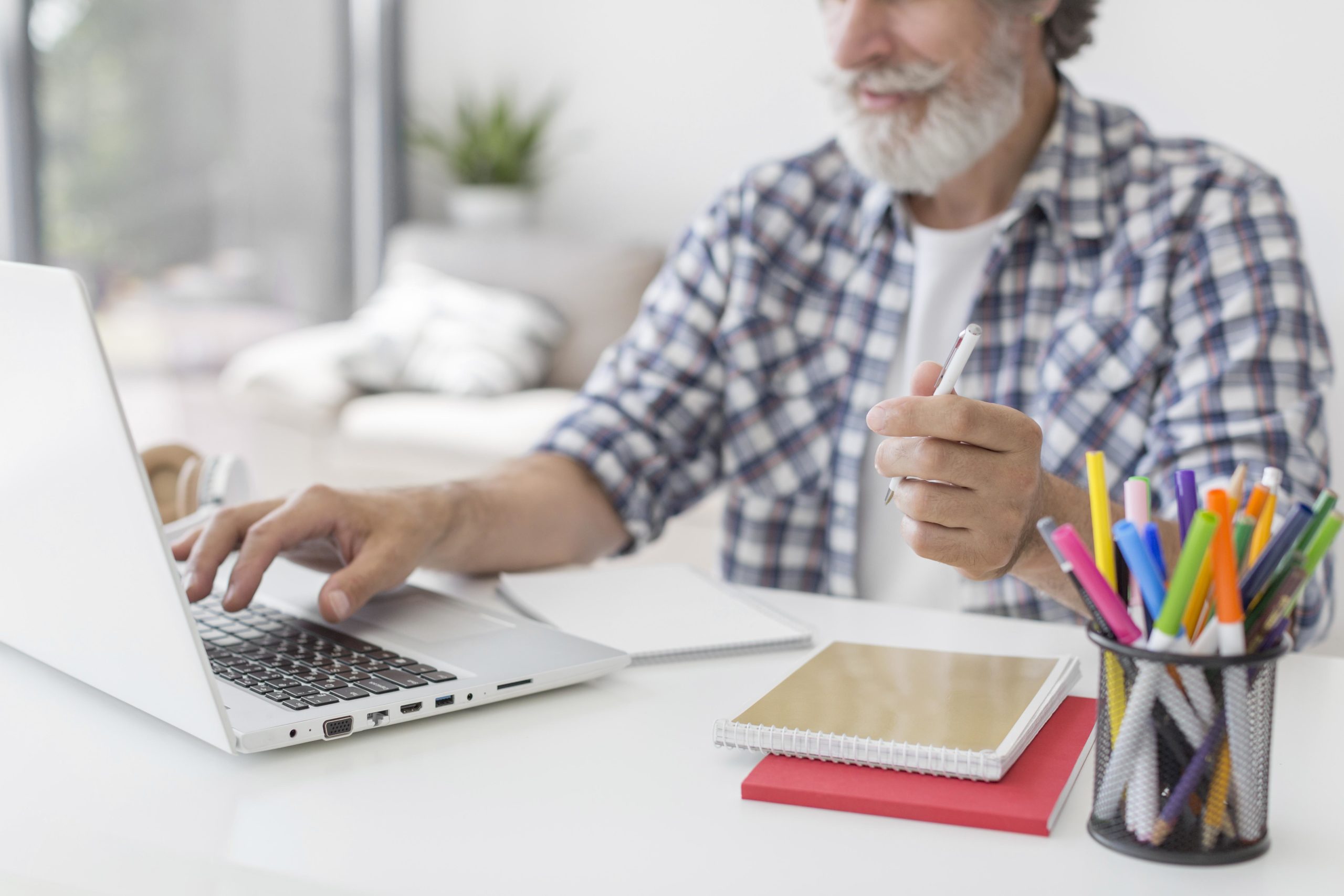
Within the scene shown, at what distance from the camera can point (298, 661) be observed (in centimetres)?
73

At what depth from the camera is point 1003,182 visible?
1.37 meters

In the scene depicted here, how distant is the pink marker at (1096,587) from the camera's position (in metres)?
0.49

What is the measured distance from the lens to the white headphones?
3.45 ft

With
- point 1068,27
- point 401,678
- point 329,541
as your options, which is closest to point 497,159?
point 1068,27

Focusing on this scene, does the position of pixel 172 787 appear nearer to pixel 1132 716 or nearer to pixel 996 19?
pixel 1132 716

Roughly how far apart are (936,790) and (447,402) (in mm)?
2525

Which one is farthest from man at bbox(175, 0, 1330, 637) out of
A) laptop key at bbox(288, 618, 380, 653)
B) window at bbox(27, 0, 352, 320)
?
window at bbox(27, 0, 352, 320)

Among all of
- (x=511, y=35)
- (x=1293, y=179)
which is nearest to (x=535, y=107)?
(x=511, y=35)

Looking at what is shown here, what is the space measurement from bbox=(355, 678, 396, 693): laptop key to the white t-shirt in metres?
0.73

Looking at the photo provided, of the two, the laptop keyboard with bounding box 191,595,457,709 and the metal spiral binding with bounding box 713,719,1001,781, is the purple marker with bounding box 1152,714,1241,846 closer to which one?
the metal spiral binding with bounding box 713,719,1001,781

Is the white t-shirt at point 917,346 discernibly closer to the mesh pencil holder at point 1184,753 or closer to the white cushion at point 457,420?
the mesh pencil holder at point 1184,753

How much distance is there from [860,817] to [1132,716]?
133mm

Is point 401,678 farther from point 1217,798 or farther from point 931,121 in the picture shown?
point 931,121

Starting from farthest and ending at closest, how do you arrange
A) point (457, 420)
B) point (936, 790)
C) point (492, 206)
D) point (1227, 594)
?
1. point (492, 206)
2. point (457, 420)
3. point (936, 790)
4. point (1227, 594)
